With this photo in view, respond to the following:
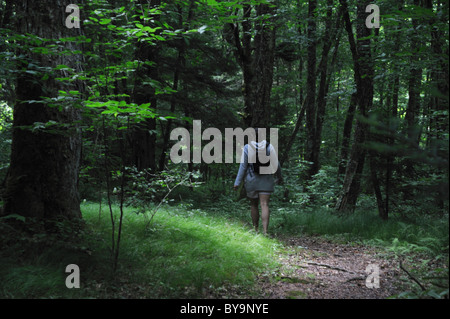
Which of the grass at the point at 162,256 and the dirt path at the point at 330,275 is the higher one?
the grass at the point at 162,256

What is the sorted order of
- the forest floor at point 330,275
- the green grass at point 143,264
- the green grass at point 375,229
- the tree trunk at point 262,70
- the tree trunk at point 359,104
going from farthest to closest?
the tree trunk at point 262,70
the tree trunk at point 359,104
the green grass at point 375,229
the forest floor at point 330,275
the green grass at point 143,264

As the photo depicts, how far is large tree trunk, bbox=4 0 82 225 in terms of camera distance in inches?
163

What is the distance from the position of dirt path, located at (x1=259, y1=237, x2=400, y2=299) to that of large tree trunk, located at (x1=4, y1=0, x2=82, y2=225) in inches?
128

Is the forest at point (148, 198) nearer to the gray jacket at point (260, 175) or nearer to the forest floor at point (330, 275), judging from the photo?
the forest floor at point (330, 275)

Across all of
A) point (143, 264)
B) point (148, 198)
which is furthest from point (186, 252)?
point (148, 198)

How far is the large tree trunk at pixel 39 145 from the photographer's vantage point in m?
4.14

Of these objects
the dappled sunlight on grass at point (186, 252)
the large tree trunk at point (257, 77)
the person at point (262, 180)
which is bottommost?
the dappled sunlight on grass at point (186, 252)

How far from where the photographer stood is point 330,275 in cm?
438

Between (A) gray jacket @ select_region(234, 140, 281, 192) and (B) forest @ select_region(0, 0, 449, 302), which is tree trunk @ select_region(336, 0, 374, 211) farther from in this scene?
(A) gray jacket @ select_region(234, 140, 281, 192)

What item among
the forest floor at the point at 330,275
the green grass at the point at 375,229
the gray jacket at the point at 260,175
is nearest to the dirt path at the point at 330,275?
the forest floor at the point at 330,275

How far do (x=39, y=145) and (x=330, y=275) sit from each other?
4688mm

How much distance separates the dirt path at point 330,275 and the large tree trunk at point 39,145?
10.7 ft

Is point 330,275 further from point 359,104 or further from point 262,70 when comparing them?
point 262,70
